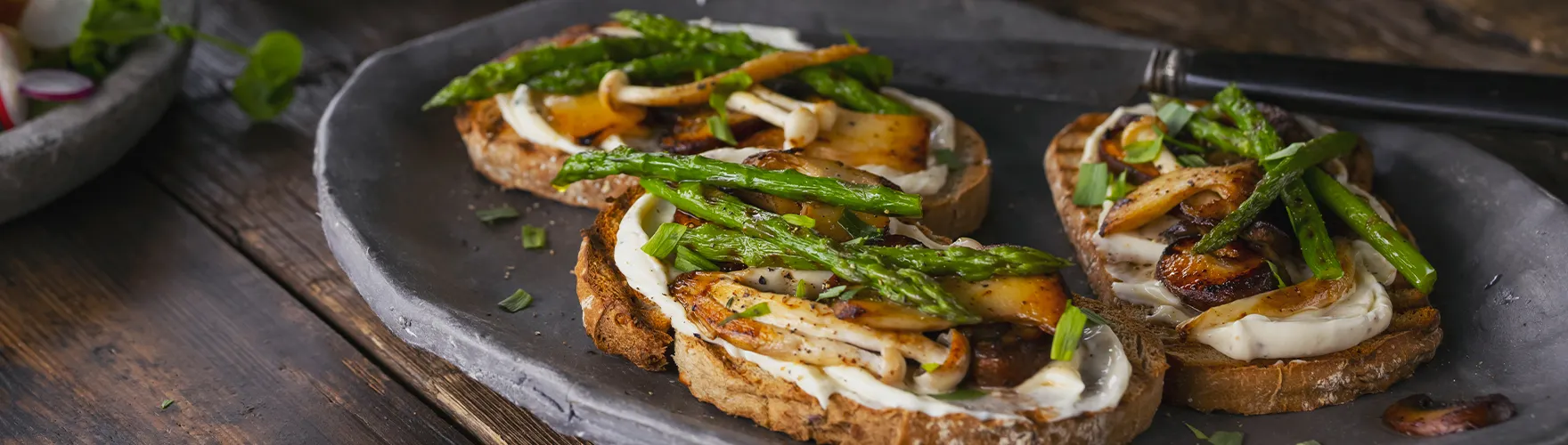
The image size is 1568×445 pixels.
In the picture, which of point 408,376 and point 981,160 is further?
point 981,160

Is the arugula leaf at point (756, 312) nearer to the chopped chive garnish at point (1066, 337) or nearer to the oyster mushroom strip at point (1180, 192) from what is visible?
the chopped chive garnish at point (1066, 337)

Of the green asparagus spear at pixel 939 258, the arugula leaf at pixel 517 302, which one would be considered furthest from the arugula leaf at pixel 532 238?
the green asparagus spear at pixel 939 258

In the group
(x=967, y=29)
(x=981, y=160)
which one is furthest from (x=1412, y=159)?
(x=967, y=29)

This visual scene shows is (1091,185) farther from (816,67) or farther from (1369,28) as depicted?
(1369,28)

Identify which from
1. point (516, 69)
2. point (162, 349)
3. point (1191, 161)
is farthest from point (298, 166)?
point (1191, 161)

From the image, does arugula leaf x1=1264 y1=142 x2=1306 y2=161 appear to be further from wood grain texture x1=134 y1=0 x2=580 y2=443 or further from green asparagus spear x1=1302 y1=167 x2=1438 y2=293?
wood grain texture x1=134 y1=0 x2=580 y2=443

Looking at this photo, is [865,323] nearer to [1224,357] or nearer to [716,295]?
[716,295]
